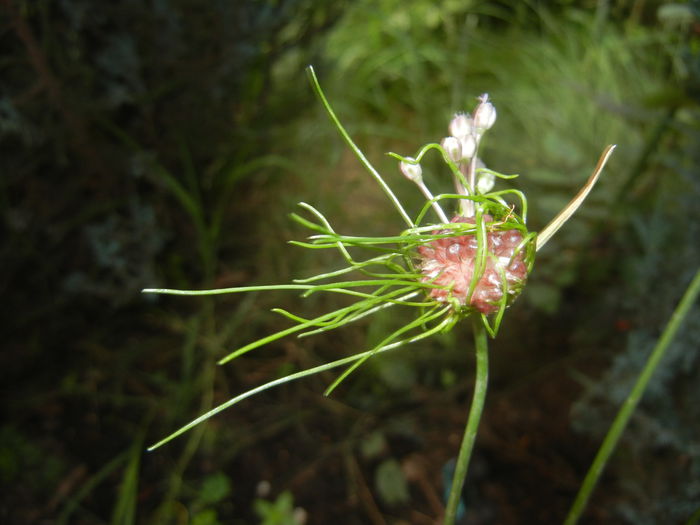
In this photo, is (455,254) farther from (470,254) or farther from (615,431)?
(615,431)

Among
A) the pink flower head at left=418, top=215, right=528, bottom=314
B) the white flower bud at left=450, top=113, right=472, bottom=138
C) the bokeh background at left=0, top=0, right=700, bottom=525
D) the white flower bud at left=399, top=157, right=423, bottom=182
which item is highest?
the white flower bud at left=450, top=113, right=472, bottom=138

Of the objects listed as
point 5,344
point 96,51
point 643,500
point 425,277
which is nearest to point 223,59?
point 96,51

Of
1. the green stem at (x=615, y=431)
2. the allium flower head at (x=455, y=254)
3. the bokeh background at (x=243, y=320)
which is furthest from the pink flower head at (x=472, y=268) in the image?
the bokeh background at (x=243, y=320)

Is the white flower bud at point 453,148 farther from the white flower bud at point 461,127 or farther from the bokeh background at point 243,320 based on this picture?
the bokeh background at point 243,320

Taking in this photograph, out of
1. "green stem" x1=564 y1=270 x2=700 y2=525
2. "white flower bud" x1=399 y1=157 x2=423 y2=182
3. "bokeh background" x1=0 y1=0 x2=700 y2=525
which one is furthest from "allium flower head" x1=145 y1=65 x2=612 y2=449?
"bokeh background" x1=0 y1=0 x2=700 y2=525

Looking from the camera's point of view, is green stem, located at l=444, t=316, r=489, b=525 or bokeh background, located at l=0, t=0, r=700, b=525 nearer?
green stem, located at l=444, t=316, r=489, b=525

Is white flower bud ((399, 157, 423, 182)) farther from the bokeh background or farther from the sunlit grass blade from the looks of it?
the bokeh background

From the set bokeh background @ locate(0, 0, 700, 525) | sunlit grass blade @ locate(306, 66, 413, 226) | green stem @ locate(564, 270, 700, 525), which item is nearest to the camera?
sunlit grass blade @ locate(306, 66, 413, 226)
